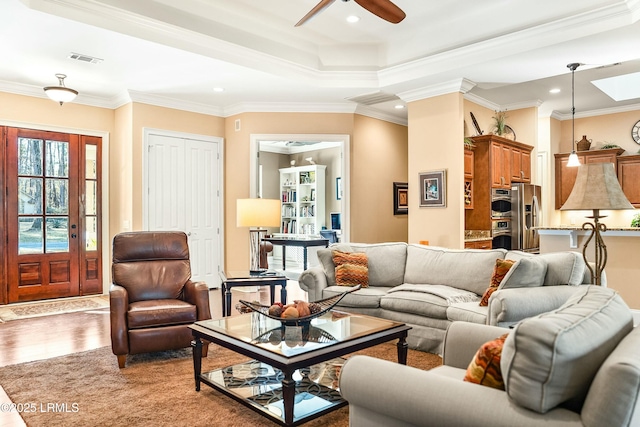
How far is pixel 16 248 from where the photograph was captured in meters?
5.83

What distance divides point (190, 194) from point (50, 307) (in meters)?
2.27

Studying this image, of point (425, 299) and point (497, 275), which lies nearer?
point (497, 275)

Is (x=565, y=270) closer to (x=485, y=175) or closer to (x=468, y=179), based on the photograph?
(x=468, y=179)

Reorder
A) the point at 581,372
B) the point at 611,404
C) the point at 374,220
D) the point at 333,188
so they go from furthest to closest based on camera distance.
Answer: the point at 333,188
the point at 374,220
the point at 581,372
the point at 611,404

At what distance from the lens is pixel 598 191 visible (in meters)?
3.11

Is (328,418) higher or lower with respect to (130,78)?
lower

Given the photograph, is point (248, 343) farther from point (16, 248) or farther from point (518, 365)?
point (16, 248)

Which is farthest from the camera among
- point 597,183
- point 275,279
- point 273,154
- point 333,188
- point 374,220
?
point 273,154

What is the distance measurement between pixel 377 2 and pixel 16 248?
17.5ft

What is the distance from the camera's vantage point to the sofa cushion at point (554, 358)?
1.31m

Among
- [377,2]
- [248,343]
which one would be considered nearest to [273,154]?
[377,2]

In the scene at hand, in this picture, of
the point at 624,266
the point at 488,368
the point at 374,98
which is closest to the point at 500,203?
the point at 624,266

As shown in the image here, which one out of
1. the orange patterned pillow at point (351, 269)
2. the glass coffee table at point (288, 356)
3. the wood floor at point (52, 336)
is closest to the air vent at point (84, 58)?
the wood floor at point (52, 336)

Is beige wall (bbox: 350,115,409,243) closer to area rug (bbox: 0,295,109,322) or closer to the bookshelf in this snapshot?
Result: the bookshelf
